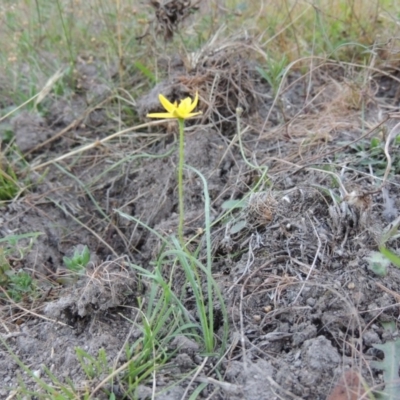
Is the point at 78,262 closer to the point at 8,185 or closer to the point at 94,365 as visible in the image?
the point at 94,365

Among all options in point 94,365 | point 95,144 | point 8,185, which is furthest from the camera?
point 95,144

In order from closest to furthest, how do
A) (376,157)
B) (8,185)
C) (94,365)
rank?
(94,365) → (376,157) → (8,185)

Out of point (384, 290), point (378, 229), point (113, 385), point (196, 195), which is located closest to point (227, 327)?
point (113, 385)

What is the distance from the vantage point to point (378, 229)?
150 centimetres

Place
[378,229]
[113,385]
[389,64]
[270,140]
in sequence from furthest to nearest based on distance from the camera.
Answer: [389,64] → [270,140] → [378,229] → [113,385]

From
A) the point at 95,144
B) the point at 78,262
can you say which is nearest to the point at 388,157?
the point at 78,262

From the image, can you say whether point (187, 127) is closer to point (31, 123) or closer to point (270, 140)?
point (270, 140)

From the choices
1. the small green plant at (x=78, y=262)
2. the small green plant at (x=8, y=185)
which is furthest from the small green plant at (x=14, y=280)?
the small green plant at (x=8, y=185)

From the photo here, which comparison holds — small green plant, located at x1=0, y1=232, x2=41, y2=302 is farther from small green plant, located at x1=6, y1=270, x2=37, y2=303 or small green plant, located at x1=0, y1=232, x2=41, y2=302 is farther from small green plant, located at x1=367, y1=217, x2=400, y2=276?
small green plant, located at x1=367, y1=217, x2=400, y2=276

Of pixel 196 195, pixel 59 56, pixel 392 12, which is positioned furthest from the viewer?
pixel 59 56

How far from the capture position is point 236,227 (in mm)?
1628

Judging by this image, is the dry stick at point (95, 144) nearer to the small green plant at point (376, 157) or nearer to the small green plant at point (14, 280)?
the small green plant at point (14, 280)

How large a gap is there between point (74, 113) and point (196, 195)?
2.73 feet

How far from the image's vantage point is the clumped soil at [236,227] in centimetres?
130
